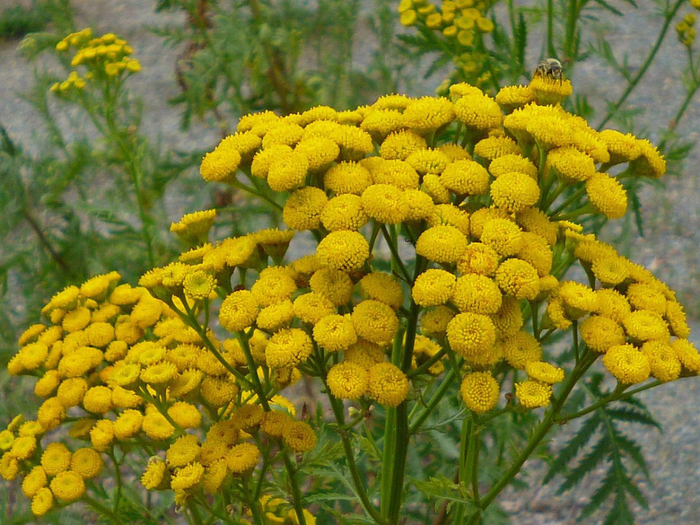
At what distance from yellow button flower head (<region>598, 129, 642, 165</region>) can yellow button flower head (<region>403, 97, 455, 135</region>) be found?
35 centimetres

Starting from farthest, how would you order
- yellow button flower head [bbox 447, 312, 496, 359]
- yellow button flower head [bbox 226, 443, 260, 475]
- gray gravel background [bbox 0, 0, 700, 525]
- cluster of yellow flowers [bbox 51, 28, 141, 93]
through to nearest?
gray gravel background [bbox 0, 0, 700, 525] → cluster of yellow flowers [bbox 51, 28, 141, 93] → yellow button flower head [bbox 226, 443, 260, 475] → yellow button flower head [bbox 447, 312, 496, 359]

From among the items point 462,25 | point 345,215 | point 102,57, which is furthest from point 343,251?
point 102,57

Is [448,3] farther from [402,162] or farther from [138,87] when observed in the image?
[138,87]

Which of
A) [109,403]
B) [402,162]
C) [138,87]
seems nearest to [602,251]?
[402,162]

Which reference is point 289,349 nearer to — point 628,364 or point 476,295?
point 476,295

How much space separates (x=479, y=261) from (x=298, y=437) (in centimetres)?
57

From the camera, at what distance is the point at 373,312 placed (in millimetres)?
1357

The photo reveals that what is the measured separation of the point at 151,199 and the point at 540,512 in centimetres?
268

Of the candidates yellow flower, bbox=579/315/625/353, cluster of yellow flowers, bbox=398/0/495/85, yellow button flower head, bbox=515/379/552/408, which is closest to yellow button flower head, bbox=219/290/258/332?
yellow button flower head, bbox=515/379/552/408

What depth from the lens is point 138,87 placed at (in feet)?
25.6

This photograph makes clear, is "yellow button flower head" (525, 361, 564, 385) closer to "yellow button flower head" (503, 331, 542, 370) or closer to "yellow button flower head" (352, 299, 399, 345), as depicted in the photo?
"yellow button flower head" (503, 331, 542, 370)

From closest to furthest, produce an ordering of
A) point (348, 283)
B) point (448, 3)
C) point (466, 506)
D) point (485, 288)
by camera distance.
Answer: point (485, 288) < point (348, 283) < point (466, 506) < point (448, 3)

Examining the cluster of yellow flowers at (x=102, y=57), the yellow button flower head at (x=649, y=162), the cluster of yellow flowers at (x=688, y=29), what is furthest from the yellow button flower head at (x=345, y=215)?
the cluster of yellow flowers at (x=688, y=29)

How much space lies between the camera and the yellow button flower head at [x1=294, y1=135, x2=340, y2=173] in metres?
1.46
